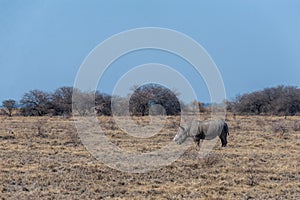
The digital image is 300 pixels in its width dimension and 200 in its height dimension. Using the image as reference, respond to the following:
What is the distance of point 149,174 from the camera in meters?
9.86

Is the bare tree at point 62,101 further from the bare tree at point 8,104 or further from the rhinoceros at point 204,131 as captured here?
the rhinoceros at point 204,131

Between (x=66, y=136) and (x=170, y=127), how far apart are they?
6.18 meters

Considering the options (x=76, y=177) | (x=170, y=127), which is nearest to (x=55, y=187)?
(x=76, y=177)

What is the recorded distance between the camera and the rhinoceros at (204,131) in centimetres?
1498

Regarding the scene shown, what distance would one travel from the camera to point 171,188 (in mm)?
8477

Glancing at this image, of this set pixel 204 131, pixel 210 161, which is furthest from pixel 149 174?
pixel 204 131

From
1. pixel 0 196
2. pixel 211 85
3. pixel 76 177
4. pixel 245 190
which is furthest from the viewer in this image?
pixel 211 85

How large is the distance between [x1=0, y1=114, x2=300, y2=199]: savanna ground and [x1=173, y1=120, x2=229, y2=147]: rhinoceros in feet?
2.01

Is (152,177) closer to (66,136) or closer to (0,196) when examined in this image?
(0,196)

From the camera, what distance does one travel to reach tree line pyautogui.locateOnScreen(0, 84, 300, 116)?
115 feet

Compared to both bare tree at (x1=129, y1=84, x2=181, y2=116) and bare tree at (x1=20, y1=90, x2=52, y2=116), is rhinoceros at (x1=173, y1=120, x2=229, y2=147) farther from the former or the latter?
bare tree at (x1=20, y1=90, x2=52, y2=116)

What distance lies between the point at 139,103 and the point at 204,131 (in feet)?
68.1

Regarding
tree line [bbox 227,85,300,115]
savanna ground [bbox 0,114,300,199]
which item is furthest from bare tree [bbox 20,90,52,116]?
savanna ground [bbox 0,114,300,199]

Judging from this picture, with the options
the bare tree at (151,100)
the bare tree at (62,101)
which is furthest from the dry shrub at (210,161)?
the bare tree at (62,101)
